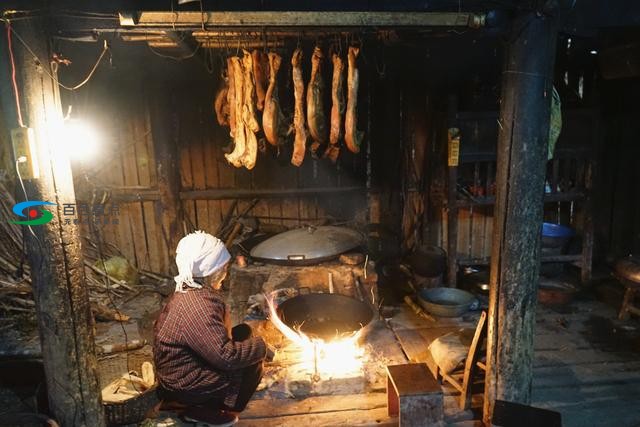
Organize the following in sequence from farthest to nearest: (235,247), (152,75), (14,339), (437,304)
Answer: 1. (152,75)
2. (235,247)
3. (437,304)
4. (14,339)

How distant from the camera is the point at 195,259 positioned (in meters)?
Answer: 3.73

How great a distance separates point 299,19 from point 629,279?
5.83m

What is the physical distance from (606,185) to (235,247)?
22.6ft

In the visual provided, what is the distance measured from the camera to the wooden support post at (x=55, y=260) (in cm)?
325

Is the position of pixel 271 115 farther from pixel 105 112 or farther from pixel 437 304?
pixel 105 112

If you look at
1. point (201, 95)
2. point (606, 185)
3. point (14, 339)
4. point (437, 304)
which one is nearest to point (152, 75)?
point (201, 95)

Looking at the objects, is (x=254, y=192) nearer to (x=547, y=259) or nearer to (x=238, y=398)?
(x=238, y=398)

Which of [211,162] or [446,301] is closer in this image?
[446,301]

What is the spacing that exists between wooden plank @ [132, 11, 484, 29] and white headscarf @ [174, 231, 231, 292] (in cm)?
171

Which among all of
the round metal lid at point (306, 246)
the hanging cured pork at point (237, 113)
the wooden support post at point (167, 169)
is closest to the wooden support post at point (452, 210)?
the round metal lid at point (306, 246)

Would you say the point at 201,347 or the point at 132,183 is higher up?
the point at 132,183

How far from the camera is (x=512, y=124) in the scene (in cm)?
370

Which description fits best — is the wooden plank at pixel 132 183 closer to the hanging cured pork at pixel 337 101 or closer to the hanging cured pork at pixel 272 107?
the hanging cured pork at pixel 272 107

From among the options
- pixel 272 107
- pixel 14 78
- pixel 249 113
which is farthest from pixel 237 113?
pixel 14 78
